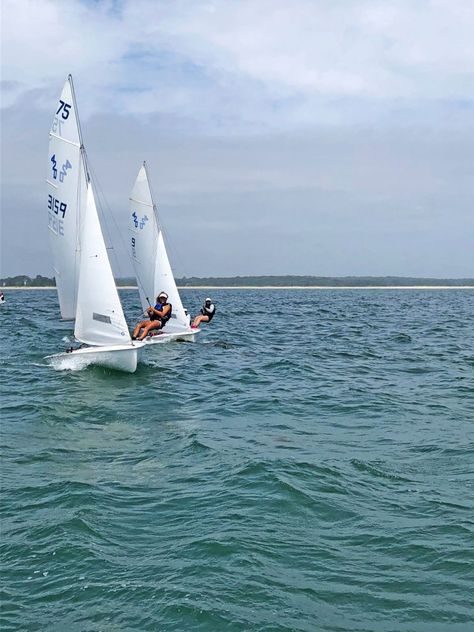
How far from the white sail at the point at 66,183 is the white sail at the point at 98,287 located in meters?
0.83

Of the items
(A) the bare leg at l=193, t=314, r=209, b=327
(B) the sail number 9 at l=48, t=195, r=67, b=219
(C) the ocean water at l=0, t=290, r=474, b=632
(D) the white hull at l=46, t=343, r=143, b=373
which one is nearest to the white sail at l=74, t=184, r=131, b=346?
(D) the white hull at l=46, t=343, r=143, b=373

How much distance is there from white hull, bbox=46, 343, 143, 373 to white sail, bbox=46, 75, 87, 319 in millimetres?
2735

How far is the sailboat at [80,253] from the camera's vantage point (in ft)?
62.8

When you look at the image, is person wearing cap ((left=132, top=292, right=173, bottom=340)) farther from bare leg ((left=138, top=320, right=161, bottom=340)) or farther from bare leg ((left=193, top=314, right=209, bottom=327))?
bare leg ((left=193, top=314, right=209, bottom=327))

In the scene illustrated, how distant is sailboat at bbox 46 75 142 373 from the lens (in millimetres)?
19141

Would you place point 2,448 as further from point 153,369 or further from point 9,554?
point 153,369

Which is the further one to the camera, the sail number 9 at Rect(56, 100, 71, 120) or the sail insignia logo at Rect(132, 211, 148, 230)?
the sail insignia logo at Rect(132, 211, 148, 230)

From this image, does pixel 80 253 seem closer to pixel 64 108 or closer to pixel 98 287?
pixel 98 287

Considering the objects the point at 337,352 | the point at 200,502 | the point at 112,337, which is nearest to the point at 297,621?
the point at 200,502

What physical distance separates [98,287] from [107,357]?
2.11 m

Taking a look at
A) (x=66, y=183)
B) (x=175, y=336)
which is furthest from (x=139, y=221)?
(x=66, y=183)

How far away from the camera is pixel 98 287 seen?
19.2 meters

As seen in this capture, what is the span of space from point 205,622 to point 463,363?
1877 cm

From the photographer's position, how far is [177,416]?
14.1 meters
